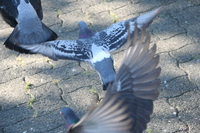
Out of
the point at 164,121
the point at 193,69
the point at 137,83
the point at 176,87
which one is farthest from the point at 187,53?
the point at 137,83

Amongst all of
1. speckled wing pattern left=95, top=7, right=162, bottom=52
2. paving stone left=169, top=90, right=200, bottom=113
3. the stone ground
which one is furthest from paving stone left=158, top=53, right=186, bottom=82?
speckled wing pattern left=95, top=7, right=162, bottom=52

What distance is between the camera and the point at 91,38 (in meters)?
3.46

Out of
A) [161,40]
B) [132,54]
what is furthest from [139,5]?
[132,54]

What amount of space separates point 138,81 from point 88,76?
1609mm

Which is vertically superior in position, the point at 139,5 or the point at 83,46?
the point at 83,46

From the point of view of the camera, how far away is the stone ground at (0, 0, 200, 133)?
3.46 meters

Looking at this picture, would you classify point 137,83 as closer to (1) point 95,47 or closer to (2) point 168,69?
(1) point 95,47

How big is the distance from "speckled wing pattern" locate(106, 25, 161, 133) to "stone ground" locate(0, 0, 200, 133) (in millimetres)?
803

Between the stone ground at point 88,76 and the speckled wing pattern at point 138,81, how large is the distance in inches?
31.6

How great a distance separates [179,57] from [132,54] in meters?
1.81

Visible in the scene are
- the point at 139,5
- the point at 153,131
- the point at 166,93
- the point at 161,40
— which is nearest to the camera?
the point at 153,131

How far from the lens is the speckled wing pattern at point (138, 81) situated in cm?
243

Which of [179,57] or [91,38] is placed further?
[179,57]

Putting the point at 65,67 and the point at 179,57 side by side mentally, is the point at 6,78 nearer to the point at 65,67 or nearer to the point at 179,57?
the point at 65,67
